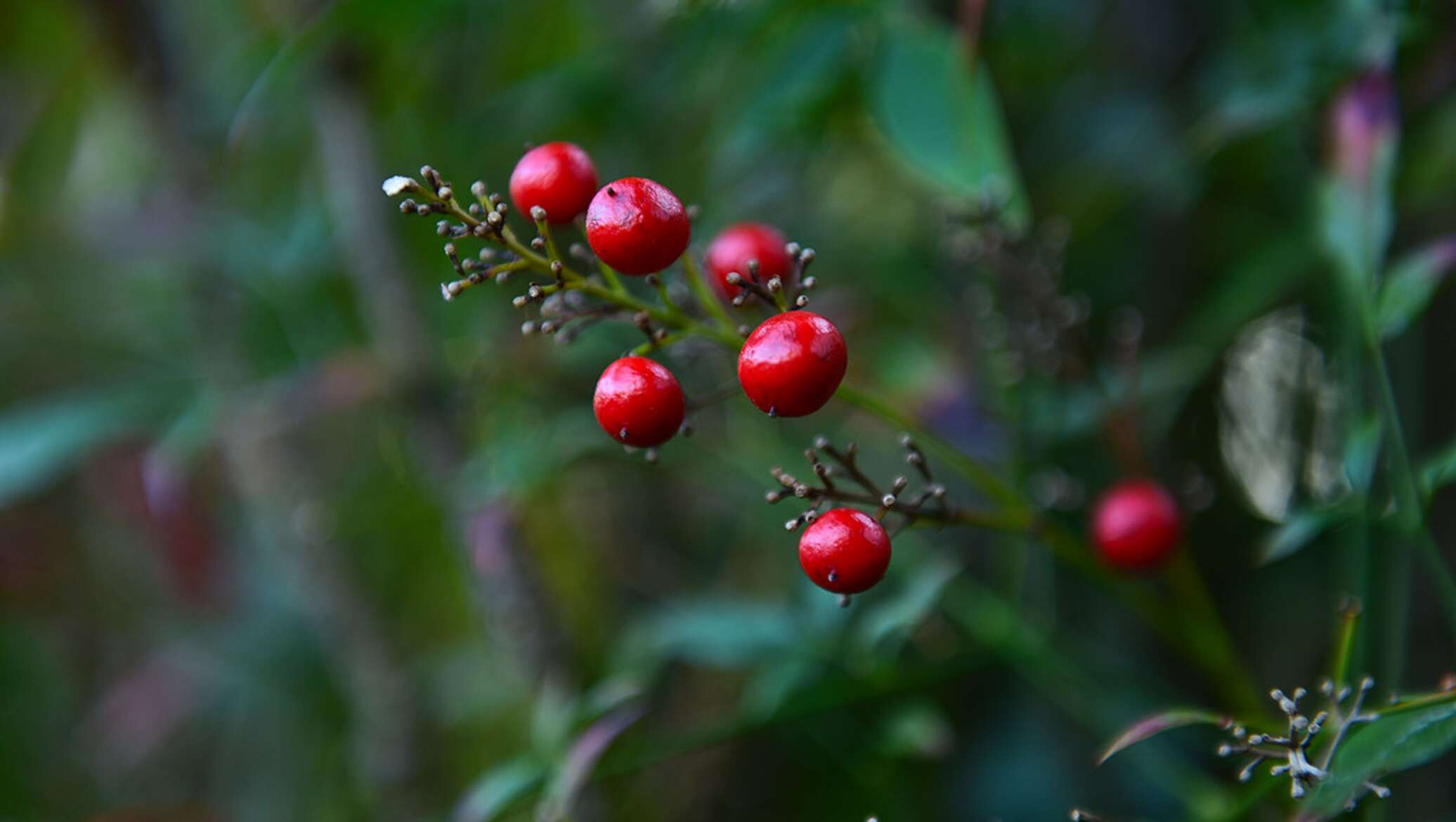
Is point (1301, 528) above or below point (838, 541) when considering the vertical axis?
below

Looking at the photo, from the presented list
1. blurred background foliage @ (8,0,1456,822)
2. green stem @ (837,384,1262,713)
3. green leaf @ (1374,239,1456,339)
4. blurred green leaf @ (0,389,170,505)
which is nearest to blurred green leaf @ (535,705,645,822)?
blurred background foliage @ (8,0,1456,822)

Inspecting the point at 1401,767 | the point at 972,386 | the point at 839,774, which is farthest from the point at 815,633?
the point at 1401,767

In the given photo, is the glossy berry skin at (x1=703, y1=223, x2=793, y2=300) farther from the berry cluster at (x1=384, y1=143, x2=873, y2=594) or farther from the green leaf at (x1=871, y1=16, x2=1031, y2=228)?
the green leaf at (x1=871, y1=16, x2=1031, y2=228)

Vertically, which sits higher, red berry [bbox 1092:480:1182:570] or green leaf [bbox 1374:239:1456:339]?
green leaf [bbox 1374:239:1456:339]

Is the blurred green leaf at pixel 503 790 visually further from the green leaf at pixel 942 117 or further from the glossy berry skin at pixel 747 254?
the green leaf at pixel 942 117

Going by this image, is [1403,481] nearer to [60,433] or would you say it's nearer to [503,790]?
[503,790]

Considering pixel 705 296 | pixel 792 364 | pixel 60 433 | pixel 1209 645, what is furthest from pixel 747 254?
pixel 60 433
